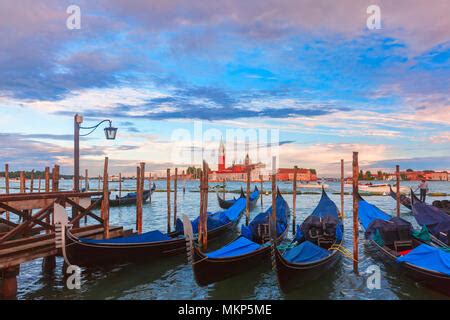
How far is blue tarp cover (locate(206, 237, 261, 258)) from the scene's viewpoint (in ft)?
24.3

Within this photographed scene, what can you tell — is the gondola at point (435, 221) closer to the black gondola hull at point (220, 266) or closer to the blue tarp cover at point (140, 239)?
the black gondola hull at point (220, 266)

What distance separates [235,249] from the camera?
784 centimetres

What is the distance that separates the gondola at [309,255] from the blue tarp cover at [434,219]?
2728 millimetres

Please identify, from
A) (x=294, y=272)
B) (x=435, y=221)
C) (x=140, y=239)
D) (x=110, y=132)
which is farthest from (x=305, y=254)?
(x=110, y=132)

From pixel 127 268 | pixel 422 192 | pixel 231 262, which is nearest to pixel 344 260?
pixel 231 262

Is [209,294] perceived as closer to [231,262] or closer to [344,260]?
[231,262]

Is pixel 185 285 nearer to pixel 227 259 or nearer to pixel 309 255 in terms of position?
pixel 227 259

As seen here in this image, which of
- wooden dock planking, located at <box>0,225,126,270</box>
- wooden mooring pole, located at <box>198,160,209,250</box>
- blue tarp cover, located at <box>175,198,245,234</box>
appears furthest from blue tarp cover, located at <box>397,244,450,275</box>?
wooden dock planking, located at <box>0,225,126,270</box>

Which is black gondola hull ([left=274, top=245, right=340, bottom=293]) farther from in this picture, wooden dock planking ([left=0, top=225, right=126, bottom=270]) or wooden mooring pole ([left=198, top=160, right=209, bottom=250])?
wooden dock planking ([left=0, top=225, right=126, bottom=270])

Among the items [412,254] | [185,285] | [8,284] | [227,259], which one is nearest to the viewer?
[8,284]

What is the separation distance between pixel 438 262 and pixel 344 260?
3135 mm

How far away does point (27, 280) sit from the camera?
7781mm

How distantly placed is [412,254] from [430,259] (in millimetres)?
393
